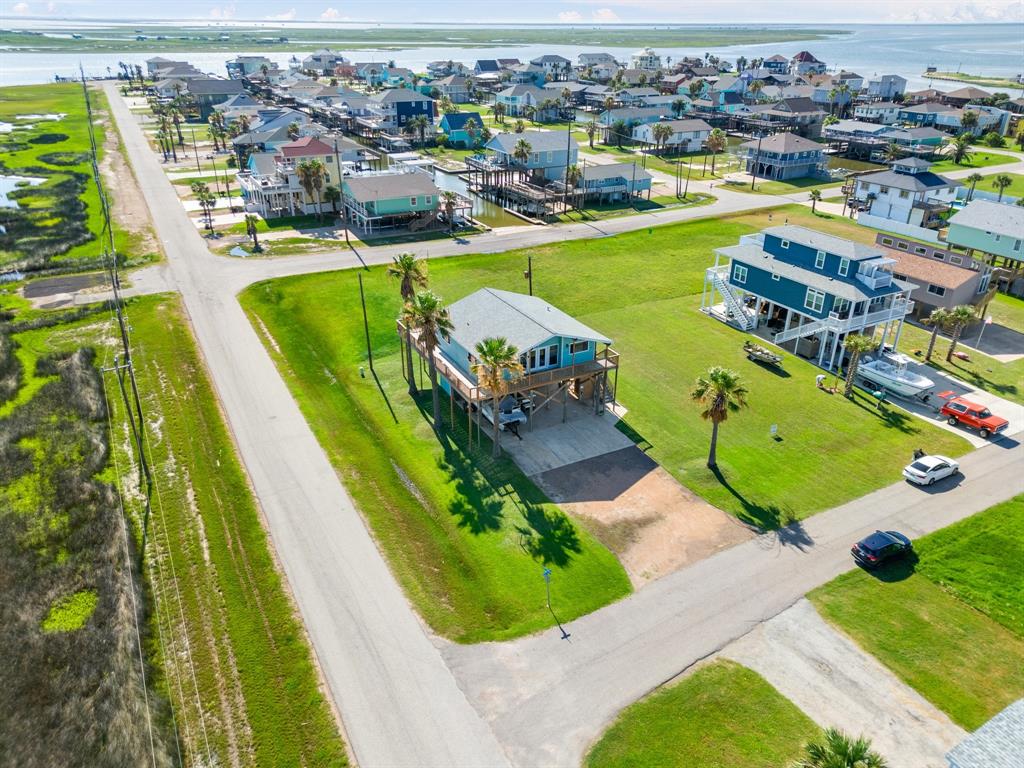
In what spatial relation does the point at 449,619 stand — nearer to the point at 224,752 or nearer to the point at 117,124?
the point at 224,752

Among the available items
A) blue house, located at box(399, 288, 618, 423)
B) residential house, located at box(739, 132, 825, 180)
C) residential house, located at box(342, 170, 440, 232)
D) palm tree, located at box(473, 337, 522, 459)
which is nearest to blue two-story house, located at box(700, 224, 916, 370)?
blue house, located at box(399, 288, 618, 423)

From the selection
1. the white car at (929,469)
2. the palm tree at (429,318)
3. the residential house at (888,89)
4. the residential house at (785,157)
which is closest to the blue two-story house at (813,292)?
the white car at (929,469)

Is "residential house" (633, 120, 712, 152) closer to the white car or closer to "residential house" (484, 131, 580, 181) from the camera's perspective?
"residential house" (484, 131, 580, 181)

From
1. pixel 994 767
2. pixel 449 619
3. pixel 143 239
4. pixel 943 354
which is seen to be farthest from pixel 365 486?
pixel 143 239

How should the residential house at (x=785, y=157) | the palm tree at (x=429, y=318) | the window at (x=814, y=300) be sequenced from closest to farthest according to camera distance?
the palm tree at (x=429, y=318), the window at (x=814, y=300), the residential house at (x=785, y=157)

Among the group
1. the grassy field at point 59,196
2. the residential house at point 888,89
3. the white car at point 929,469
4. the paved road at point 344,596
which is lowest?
the paved road at point 344,596

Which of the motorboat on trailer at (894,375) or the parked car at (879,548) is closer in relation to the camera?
the parked car at (879,548)

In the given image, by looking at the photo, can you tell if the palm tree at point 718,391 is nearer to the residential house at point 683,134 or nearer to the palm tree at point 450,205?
the palm tree at point 450,205
